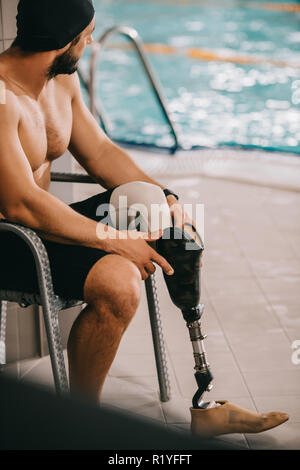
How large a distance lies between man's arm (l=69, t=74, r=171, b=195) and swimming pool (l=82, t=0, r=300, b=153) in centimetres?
379

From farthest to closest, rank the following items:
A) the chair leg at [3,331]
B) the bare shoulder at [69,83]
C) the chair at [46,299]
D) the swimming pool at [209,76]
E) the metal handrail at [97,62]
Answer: the swimming pool at [209,76]
the metal handrail at [97,62]
the chair leg at [3,331]
the bare shoulder at [69,83]
the chair at [46,299]

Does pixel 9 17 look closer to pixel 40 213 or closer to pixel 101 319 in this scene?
pixel 40 213

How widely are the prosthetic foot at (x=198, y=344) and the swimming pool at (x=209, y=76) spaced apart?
4.07 m

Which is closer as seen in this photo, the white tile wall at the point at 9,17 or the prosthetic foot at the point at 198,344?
the prosthetic foot at the point at 198,344

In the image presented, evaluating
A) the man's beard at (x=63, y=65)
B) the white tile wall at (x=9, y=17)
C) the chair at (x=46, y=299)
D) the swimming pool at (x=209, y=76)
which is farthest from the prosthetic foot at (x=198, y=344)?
the swimming pool at (x=209, y=76)

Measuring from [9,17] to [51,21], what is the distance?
18.9 inches

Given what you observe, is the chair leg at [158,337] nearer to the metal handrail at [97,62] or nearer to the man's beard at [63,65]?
the man's beard at [63,65]

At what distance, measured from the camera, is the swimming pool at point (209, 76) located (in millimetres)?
7836

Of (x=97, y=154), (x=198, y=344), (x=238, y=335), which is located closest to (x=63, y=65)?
(x=97, y=154)

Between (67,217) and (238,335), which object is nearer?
(67,217)

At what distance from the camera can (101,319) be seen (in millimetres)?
1736

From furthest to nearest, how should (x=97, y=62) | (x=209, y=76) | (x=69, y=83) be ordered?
(x=209, y=76) → (x=97, y=62) → (x=69, y=83)

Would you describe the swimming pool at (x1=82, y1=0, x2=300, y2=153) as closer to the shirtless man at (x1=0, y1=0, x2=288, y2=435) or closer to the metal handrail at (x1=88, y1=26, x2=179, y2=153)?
the metal handrail at (x1=88, y1=26, x2=179, y2=153)

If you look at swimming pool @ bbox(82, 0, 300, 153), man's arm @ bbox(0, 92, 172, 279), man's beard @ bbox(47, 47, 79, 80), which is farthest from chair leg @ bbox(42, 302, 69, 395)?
swimming pool @ bbox(82, 0, 300, 153)
